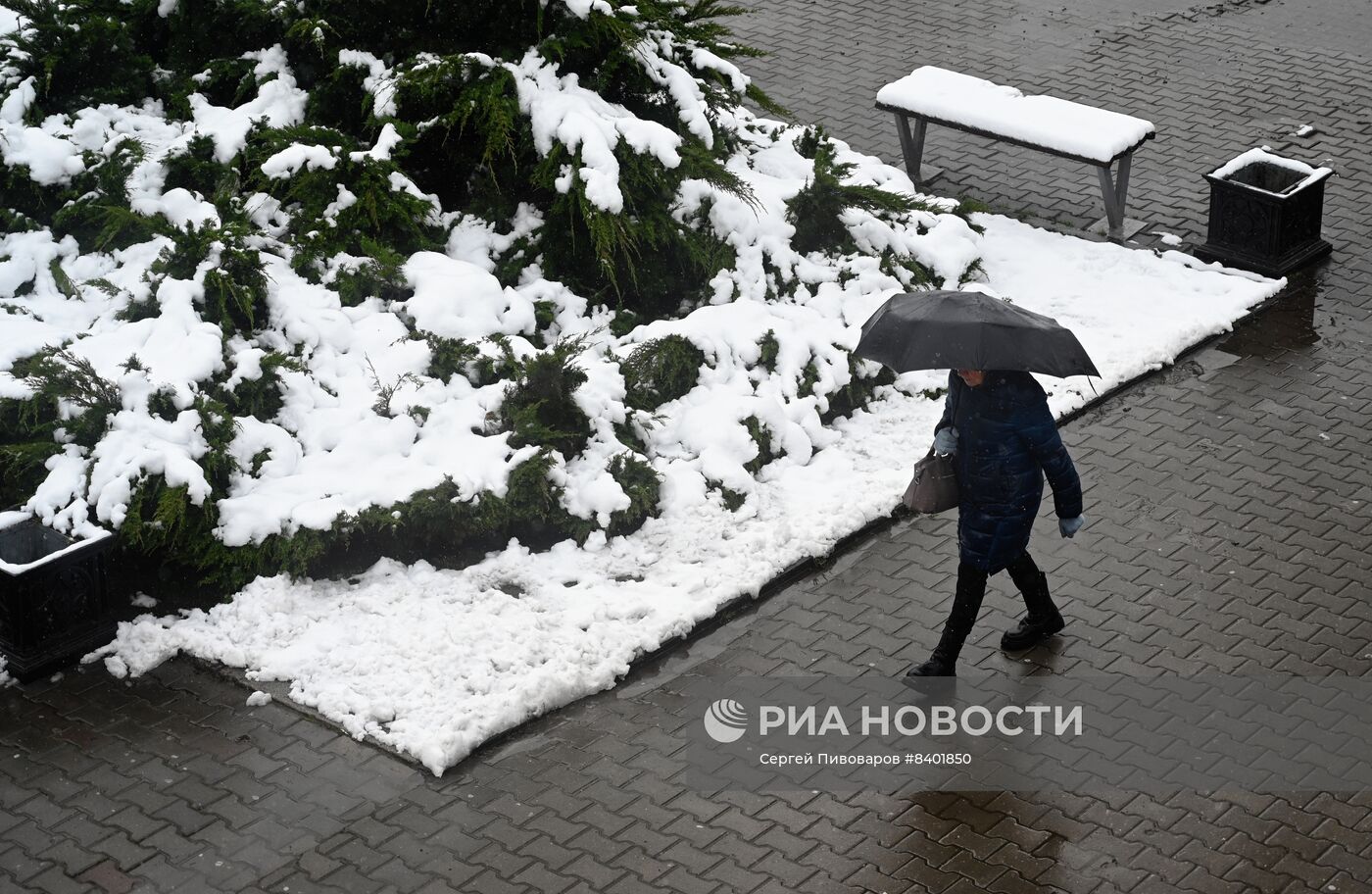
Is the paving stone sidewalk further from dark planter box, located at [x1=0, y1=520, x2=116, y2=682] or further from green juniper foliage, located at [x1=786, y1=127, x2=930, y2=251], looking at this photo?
green juniper foliage, located at [x1=786, y1=127, x2=930, y2=251]

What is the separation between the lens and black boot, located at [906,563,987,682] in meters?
7.10

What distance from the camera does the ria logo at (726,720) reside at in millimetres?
7035

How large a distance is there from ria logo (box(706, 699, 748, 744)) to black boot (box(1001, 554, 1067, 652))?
1.31 meters

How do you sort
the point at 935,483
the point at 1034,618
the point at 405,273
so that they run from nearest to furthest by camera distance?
the point at 935,483
the point at 1034,618
the point at 405,273

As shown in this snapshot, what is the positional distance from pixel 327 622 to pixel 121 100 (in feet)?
14.8

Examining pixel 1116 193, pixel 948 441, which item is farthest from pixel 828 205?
pixel 948 441

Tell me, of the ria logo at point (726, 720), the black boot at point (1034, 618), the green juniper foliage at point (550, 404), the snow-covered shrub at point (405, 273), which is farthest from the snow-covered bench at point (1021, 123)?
the ria logo at point (726, 720)

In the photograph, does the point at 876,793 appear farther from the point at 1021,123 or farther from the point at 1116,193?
the point at 1021,123

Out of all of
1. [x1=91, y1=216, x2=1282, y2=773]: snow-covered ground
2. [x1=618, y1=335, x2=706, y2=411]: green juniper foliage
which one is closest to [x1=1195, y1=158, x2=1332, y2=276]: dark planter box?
[x1=91, y1=216, x2=1282, y2=773]: snow-covered ground

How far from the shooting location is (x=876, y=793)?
664cm

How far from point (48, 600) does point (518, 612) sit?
2.12 metres

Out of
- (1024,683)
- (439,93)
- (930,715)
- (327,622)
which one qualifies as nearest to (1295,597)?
(1024,683)

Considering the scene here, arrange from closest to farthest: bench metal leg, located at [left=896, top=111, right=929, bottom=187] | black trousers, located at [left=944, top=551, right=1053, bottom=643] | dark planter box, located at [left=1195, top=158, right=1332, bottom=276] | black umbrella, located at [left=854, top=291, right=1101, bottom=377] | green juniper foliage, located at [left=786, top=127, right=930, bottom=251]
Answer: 1. black umbrella, located at [left=854, top=291, right=1101, bottom=377]
2. black trousers, located at [left=944, top=551, right=1053, bottom=643]
3. green juniper foliage, located at [left=786, top=127, right=930, bottom=251]
4. dark planter box, located at [left=1195, top=158, right=1332, bottom=276]
5. bench metal leg, located at [left=896, top=111, right=929, bottom=187]

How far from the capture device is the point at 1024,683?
730cm
